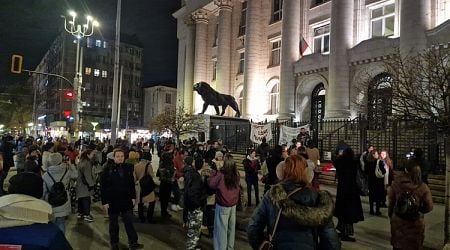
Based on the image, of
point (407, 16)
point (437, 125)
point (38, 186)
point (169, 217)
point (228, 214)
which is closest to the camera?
point (38, 186)

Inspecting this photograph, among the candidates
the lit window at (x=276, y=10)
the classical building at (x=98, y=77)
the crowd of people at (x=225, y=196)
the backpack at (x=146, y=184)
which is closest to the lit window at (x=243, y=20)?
the lit window at (x=276, y=10)

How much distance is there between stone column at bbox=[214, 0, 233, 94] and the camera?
3550cm

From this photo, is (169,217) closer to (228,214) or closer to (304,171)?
(228,214)

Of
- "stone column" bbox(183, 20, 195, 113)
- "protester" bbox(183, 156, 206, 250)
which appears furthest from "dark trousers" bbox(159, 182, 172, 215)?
"stone column" bbox(183, 20, 195, 113)

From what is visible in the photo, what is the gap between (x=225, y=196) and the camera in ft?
21.0

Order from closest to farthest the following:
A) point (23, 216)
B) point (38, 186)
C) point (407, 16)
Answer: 1. point (23, 216)
2. point (38, 186)
3. point (407, 16)

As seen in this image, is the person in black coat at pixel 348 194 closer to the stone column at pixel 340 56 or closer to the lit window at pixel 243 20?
the stone column at pixel 340 56

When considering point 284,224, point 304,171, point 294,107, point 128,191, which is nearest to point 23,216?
point 284,224

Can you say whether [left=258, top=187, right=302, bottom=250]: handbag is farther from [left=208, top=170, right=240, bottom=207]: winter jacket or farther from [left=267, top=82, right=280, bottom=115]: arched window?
[left=267, top=82, right=280, bottom=115]: arched window

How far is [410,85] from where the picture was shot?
804 centimetres

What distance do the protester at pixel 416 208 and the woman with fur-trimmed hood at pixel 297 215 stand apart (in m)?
2.66

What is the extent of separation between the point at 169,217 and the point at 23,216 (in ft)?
26.1

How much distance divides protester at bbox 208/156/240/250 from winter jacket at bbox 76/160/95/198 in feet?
13.4

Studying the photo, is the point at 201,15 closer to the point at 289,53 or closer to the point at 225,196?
the point at 289,53
